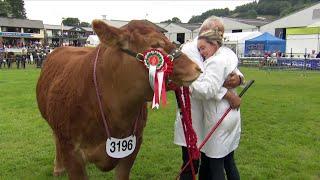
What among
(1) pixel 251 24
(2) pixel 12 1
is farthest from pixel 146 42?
(2) pixel 12 1

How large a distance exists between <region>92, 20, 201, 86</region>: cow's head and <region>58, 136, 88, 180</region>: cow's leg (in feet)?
3.98

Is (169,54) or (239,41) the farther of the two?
(239,41)

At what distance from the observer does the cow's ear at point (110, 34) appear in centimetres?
309

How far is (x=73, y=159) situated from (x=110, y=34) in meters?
1.45

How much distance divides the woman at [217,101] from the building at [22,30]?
76.5 meters

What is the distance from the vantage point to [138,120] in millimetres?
3867

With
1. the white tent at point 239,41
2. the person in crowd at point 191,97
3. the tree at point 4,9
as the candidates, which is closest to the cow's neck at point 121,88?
the person in crowd at point 191,97

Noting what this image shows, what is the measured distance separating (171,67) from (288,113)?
8015mm

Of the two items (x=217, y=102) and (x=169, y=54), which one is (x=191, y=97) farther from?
(x=169, y=54)

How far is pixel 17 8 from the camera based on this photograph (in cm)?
10575

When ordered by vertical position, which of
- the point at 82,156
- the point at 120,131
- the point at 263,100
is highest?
the point at 120,131

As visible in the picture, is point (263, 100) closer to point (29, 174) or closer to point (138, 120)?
point (29, 174)

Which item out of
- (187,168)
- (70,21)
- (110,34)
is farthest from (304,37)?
(70,21)

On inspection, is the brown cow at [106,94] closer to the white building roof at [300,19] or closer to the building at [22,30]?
the white building roof at [300,19]
